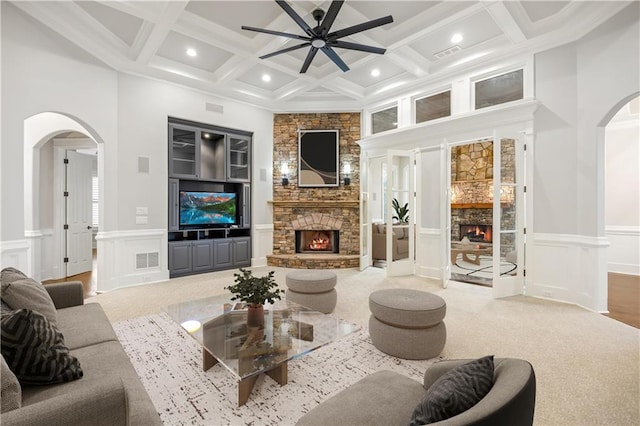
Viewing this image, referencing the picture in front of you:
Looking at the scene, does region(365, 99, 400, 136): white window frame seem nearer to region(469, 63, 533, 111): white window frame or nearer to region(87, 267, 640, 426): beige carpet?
region(469, 63, 533, 111): white window frame

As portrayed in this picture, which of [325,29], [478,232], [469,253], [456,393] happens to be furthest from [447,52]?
[456,393]

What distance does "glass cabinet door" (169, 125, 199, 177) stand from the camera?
18.9 ft

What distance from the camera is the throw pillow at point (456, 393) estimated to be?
1041 millimetres

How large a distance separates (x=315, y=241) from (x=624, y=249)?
20.4 feet

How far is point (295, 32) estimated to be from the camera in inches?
172

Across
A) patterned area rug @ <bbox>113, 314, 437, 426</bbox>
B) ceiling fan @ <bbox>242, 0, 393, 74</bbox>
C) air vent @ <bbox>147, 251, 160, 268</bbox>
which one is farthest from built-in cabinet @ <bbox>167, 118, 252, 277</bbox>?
ceiling fan @ <bbox>242, 0, 393, 74</bbox>

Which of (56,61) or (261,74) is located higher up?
(261,74)

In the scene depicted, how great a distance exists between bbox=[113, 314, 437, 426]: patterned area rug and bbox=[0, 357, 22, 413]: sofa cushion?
92cm

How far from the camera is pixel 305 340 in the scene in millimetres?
2232

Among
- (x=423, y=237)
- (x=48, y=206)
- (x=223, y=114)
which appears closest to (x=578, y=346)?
(x=423, y=237)

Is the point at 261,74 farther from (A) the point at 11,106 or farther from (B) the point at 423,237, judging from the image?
(B) the point at 423,237

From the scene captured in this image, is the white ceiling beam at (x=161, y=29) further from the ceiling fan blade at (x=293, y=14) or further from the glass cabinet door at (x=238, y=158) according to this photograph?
the glass cabinet door at (x=238, y=158)

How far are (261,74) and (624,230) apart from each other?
7.70 meters

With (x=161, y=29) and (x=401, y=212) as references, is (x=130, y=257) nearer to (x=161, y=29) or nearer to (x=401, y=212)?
(x=161, y=29)
